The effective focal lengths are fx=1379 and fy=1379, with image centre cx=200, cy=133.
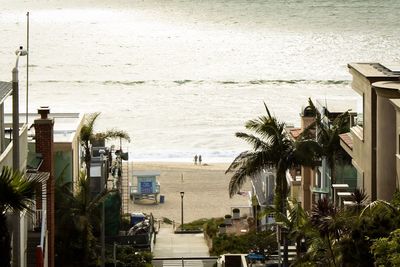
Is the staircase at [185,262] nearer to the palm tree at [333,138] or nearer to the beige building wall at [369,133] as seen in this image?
the palm tree at [333,138]

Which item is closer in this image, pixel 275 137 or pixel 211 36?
pixel 275 137

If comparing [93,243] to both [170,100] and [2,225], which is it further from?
[170,100]

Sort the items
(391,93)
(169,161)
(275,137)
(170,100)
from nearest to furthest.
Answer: (391,93) → (275,137) → (169,161) → (170,100)

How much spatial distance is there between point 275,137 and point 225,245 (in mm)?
10913

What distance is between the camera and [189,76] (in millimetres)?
136875

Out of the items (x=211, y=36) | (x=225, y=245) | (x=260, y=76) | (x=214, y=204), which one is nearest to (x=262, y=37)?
(x=211, y=36)

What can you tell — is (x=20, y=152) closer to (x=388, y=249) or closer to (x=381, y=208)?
(x=381, y=208)

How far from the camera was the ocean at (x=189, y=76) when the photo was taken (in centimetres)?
9569

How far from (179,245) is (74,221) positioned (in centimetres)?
1506

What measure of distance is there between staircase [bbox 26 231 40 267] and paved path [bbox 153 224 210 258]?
1921 cm

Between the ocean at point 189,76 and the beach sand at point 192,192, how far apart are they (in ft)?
10.0

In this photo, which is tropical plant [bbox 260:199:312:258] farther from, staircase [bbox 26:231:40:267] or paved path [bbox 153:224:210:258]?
paved path [bbox 153:224:210:258]

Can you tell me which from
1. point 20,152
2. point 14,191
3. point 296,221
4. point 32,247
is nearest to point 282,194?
point 296,221

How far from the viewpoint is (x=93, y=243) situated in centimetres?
4172
